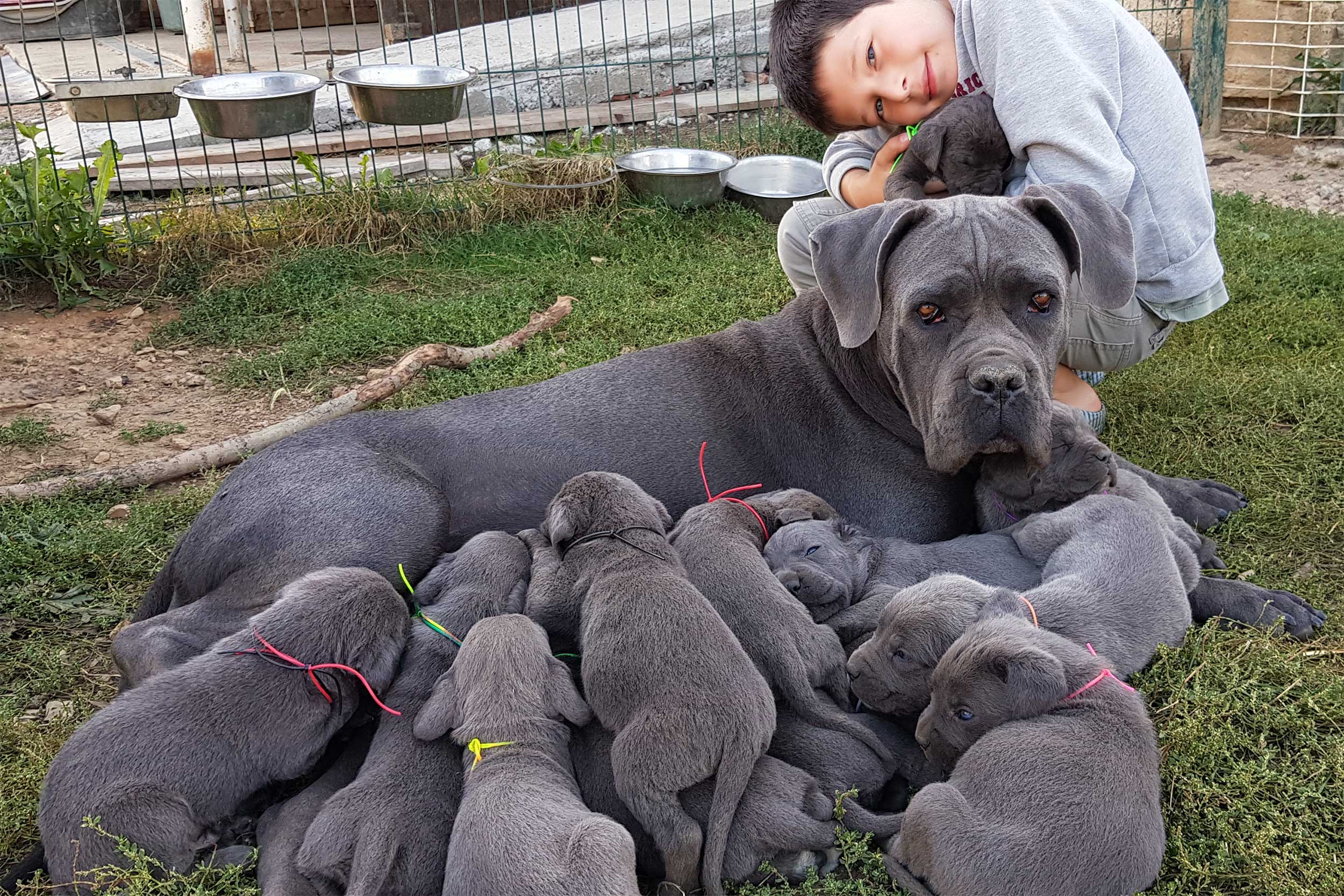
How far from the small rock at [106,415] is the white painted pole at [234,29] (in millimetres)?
6102

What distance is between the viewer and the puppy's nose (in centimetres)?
349

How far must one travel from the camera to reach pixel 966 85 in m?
4.62

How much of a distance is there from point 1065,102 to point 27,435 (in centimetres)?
499

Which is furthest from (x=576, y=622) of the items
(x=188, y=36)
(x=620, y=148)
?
(x=188, y=36)

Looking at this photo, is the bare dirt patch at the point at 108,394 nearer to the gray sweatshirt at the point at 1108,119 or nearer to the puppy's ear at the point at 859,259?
the puppy's ear at the point at 859,259

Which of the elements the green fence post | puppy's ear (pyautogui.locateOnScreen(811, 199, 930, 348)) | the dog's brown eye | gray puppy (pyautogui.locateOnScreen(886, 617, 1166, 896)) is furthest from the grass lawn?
the green fence post

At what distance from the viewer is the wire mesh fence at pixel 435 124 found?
8602 mm

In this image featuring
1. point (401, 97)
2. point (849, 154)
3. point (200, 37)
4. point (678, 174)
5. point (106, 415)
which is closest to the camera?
point (849, 154)

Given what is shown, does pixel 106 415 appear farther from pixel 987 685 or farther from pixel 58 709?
pixel 987 685

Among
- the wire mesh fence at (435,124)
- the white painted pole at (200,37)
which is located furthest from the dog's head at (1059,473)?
the white painted pole at (200,37)

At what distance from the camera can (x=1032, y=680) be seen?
2.86 meters

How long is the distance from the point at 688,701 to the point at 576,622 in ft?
2.19

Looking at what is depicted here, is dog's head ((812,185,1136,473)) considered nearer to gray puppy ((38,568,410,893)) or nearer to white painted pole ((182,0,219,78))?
gray puppy ((38,568,410,893))

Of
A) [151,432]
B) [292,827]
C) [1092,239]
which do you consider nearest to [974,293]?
[1092,239]
